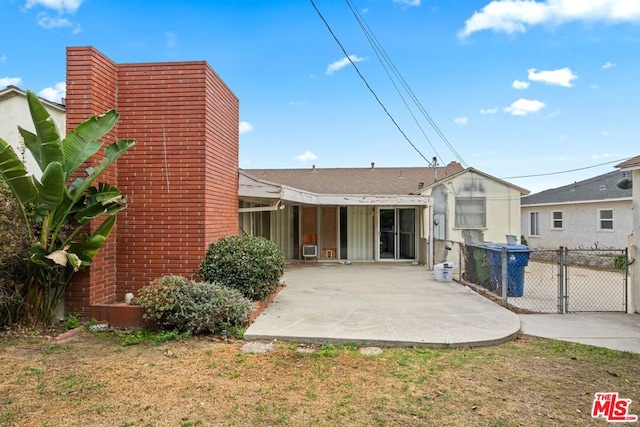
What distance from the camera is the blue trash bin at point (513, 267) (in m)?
8.65

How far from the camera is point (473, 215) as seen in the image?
16.4 m

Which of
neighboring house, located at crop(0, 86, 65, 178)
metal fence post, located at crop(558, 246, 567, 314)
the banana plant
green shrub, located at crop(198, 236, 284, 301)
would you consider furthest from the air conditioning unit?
the banana plant

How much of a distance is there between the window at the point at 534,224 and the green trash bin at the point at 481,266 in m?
14.4

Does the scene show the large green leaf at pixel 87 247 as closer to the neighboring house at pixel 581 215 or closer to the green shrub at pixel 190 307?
the green shrub at pixel 190 307

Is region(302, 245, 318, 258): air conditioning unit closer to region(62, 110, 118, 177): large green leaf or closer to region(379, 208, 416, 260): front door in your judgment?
region(379, 208, 416, 260): front door

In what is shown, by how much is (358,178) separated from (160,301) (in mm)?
14482

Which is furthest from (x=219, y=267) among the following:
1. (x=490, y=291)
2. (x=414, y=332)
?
(x=490, y=291)

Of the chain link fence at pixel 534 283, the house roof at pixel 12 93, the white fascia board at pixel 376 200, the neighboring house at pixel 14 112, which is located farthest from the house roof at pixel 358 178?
the neighboring house at pixel 14 112

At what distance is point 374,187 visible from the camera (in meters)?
17.6

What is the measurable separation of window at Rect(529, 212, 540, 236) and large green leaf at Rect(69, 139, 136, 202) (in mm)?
22351

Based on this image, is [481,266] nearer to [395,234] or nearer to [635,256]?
[635,256]

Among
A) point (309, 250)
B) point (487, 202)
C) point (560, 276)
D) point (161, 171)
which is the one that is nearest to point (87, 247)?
point (161, 171)

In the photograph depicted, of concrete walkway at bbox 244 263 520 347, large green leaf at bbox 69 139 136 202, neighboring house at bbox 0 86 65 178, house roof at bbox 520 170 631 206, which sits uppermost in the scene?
neighboring house at bbox 0 86 65 178

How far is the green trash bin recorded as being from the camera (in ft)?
31.0
